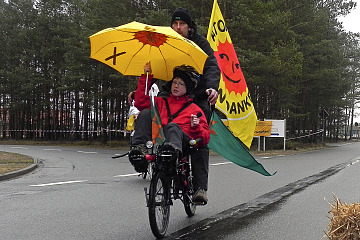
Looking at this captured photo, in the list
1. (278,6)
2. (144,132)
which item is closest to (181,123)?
(144,132)

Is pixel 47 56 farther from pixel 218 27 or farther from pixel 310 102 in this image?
pixel 218 27

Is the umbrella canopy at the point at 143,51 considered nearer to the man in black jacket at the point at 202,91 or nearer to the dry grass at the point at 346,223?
the man in black jacket at the point at 202,91

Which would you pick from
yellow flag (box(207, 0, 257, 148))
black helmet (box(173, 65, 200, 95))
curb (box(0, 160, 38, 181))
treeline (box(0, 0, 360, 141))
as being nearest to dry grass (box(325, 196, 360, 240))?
black helmet (box(173, 65, 200, 95))

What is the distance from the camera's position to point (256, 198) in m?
6.76

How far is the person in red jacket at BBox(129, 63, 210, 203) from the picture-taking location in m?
3.91

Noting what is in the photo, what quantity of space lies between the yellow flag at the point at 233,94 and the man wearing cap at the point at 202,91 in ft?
8.61

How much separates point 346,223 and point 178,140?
63.6 inches

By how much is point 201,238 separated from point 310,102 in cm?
3825

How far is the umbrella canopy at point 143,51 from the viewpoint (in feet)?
14.4

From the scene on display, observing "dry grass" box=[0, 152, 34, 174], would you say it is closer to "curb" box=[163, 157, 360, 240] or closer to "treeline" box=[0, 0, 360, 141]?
"curb" box=[163, 157, 360, 240]

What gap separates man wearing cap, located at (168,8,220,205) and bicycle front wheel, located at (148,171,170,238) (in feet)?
1.58

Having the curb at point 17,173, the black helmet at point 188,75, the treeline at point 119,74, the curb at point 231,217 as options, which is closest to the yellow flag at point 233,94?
the curb at point 231,217

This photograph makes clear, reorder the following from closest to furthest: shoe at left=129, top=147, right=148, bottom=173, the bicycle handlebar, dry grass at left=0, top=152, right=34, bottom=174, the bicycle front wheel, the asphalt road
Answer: the bicycle front wheel
shoe at left=129, top=147, right=148, bottom=173
the bicycle handlebar
the asphalt road
dry grass at left=0, top=152, right=34, bottom=174

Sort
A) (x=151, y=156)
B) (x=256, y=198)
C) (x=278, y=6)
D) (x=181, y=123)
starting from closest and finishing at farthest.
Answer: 1. (x=151, y=156)
2. (x=181, y=123)
3. (x=256, y=198)
4. (x=278, y=6)
